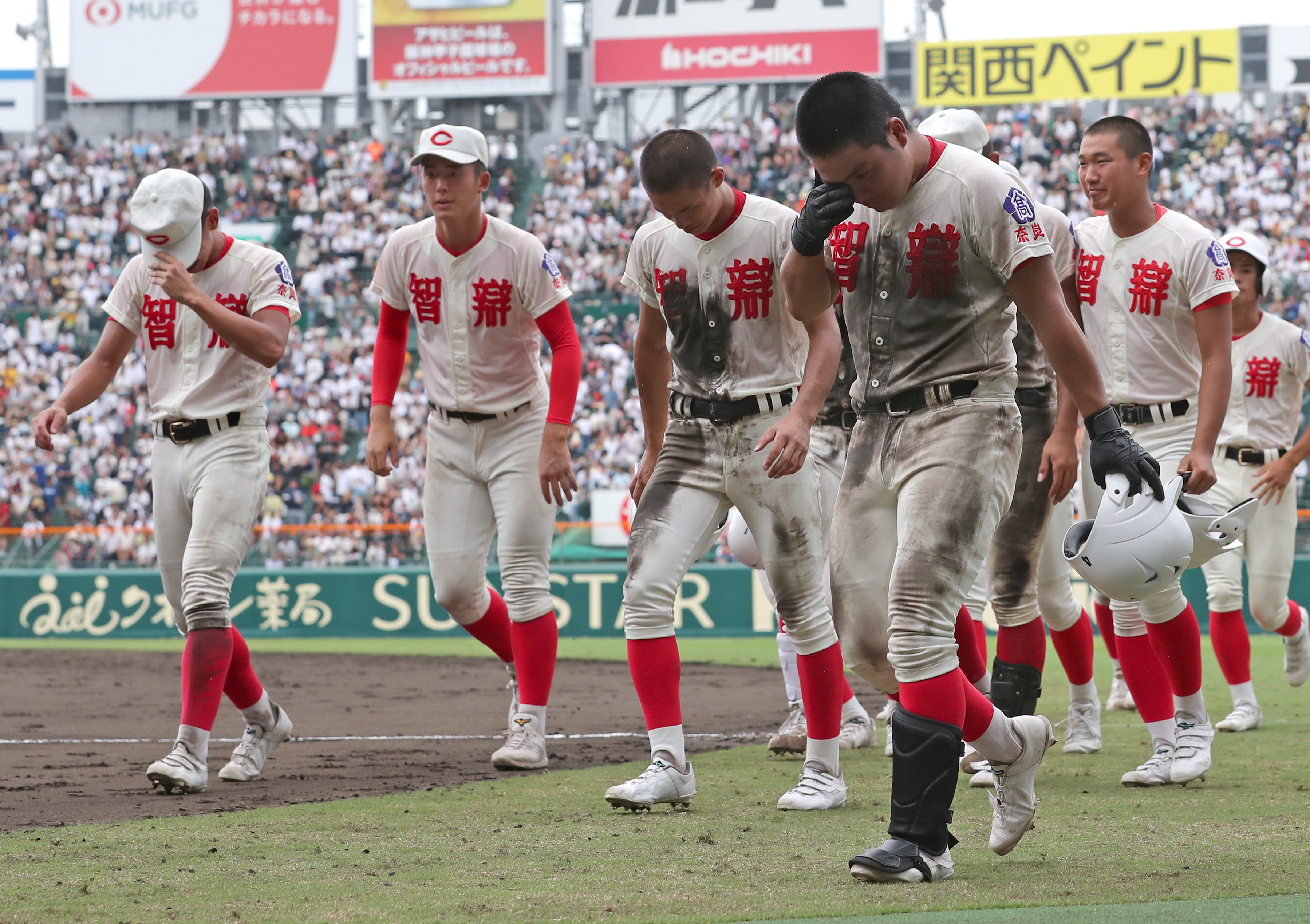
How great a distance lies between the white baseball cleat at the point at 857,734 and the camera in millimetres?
7301

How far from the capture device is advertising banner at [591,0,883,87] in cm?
3581

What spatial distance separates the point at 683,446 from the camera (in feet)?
17.9

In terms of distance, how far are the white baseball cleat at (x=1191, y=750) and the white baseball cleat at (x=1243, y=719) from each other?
6.11ft

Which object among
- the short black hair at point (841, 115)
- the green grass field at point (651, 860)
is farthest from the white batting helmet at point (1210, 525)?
the short black hair at point (841, 115)

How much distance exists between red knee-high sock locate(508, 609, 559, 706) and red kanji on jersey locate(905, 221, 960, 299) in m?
2.95

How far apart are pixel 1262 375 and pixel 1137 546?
4.47m

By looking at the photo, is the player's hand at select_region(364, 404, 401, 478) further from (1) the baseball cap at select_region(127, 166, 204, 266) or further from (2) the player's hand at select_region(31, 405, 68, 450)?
(2) the player's hand at select_region(31, 405, 68, 450)

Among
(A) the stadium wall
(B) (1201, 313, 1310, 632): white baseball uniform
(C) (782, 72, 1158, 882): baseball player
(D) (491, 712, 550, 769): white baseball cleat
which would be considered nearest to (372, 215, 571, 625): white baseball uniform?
(D) (491, 712, 550, 769): white baseball cleat

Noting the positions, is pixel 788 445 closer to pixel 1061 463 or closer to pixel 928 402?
pixel 928 402

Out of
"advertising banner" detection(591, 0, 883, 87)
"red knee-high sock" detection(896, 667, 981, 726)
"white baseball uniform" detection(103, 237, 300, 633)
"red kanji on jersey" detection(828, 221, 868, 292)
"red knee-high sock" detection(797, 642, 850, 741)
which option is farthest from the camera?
"advertising banner" detection(591, 0, 883, 87)

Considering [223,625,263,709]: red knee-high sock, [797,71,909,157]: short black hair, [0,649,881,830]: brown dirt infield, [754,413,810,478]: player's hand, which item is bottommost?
[0,649,881,830]: brown dirt infield

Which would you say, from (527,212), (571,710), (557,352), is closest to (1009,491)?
(557,352)

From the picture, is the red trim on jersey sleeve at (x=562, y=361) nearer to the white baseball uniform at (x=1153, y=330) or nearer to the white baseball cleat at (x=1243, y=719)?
the white baseball uniform at (x=1153, y=330)

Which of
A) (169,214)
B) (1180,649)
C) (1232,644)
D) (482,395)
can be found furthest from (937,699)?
(1232,644)
